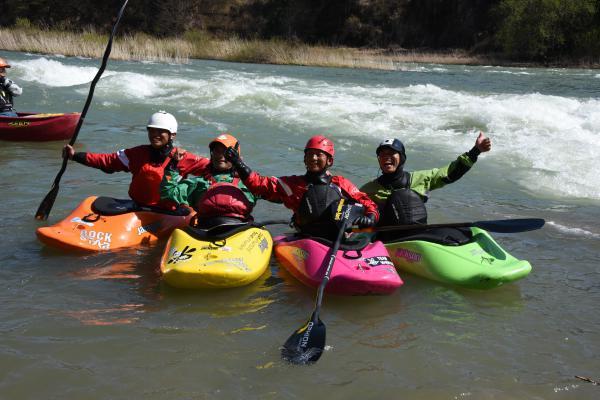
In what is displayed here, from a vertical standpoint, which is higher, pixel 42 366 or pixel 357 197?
pixel 357 197

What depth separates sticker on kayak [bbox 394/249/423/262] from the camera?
171 inches

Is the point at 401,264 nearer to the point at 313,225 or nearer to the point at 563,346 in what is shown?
the point at 313,225

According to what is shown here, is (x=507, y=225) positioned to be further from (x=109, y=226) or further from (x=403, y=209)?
(x=109, y=226)

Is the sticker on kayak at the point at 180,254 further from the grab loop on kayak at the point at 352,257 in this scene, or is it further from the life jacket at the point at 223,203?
the grab loop on kayak at the point at 352,257

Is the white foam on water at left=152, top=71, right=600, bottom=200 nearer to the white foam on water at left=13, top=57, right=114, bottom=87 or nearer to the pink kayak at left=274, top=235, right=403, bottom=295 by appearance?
the white foam on water at left=13, top=57, right=114, bottom=87

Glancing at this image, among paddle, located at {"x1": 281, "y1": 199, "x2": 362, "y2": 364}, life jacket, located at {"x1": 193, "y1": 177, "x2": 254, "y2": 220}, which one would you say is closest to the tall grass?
life jacket, located at {"x1": 193, "y1": 177, "x2": 254, "y2": 220}

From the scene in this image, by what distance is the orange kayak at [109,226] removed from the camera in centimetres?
455

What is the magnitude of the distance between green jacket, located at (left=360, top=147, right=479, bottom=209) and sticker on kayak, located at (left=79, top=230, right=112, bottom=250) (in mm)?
1960

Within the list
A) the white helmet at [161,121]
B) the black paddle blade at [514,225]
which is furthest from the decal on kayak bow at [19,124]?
the black paddle blade at [514,225]

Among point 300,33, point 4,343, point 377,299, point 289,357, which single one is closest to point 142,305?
point 4,343

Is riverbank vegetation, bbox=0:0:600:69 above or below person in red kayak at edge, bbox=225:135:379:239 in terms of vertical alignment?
above

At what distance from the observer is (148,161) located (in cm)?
494

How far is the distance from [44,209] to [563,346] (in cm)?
409

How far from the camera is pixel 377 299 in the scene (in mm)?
3992
